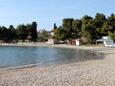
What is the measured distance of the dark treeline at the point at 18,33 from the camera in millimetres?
152750

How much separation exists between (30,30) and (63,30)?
36.0 meters

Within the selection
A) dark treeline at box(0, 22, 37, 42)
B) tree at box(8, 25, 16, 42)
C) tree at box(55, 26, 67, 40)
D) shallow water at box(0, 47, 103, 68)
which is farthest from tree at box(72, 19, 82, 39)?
shallow water at box(0, 47, 103, 68)

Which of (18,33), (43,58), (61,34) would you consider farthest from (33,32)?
(43,58)

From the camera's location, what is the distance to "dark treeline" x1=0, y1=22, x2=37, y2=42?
153 m

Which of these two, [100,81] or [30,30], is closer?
[100,81]

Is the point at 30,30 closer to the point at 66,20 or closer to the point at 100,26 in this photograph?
the point at 66,20

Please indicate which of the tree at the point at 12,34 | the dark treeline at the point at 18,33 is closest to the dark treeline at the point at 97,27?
the dark treeline at the point at 18,33

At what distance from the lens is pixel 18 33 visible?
153 m

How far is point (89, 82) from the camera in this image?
17.5m

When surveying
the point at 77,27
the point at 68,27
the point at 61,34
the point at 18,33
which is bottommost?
the point at 61,34

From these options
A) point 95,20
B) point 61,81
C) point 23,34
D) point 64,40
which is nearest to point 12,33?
point 23,34

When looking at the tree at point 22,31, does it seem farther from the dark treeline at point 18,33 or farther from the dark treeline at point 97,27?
the dark treeline at point 97,27

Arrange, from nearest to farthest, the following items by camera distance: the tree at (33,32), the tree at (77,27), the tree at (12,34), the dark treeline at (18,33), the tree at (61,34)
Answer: the tree at (77,27), the tree at (61,34), the dark treeline at (18,33), the tree at (12,34), the tree at (33,32)

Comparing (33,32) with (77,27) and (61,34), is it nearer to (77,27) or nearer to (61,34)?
(61,34)
